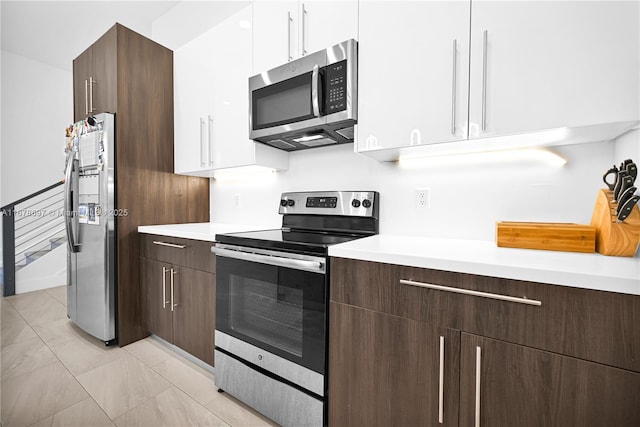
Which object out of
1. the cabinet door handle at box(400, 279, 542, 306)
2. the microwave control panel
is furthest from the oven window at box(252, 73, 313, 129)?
the cabinet door handle at box(400, 279, 542, 306)

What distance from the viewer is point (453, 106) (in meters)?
1.18

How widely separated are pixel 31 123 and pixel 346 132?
5.43 m

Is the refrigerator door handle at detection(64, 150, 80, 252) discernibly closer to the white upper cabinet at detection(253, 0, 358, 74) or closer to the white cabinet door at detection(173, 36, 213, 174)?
the white cabinet door at detection(173, 36, 213, 174)

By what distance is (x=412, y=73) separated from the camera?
128 cm

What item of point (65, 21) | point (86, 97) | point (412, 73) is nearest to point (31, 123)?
point (65, 21)

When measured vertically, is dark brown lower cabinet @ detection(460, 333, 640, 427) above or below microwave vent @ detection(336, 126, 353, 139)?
below

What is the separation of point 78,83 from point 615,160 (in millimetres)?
3724

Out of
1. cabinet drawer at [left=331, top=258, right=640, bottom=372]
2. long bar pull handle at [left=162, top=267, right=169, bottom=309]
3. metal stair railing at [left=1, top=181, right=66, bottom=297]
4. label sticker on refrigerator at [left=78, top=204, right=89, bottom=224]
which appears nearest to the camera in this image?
cabinet drawer at [left=331, top=258, right=640, bottom=372]

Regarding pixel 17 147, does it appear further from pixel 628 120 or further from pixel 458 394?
pixel 628 120

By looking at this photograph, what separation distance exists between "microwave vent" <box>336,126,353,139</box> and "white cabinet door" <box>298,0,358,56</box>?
1.46 feet

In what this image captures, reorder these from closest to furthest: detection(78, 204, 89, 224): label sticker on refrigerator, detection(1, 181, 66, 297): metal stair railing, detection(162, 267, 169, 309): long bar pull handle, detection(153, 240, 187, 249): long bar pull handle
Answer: detection(153, 240, 187, 249): long bar pull handle → detection(162, 267, 169, 309): long bar pull handle → detection(78, 204, 89, 224): label sticker on refrigerator → detection(1, 181, 66, 297): metal stair railing

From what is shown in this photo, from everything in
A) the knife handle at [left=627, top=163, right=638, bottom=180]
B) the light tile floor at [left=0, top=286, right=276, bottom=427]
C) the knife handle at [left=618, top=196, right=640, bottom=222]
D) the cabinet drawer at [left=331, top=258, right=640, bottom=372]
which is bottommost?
the light tile floor at [left=0, top=286, right=276, bottom=427]

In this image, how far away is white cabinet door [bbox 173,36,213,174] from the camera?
7.07 feet

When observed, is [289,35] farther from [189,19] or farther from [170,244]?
[189,19]
